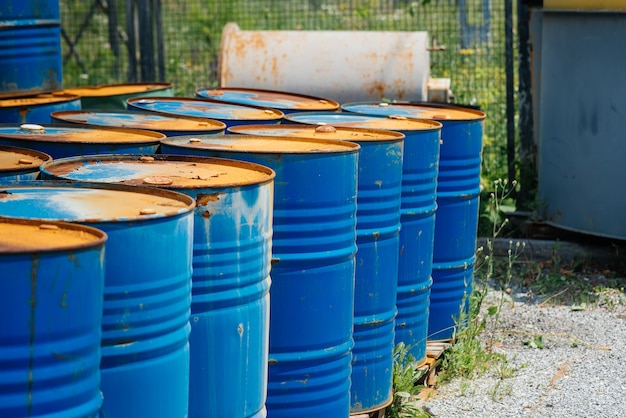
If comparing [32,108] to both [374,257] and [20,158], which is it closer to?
[20,158]

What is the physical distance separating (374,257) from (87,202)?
144 centimetres

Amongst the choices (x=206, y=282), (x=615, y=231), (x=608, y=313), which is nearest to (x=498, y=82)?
(x=615, y=231)

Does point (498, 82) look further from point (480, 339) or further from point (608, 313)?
point (480, 339)

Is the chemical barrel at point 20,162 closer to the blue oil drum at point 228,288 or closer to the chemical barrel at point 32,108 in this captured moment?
the blue oil drum at point 228,288

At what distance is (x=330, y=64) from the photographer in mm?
7121

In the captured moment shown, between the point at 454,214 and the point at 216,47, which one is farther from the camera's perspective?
the point at 216,47

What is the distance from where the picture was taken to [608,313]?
19.6ft

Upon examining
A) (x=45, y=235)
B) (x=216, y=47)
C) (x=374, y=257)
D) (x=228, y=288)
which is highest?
(x=216, y=47)

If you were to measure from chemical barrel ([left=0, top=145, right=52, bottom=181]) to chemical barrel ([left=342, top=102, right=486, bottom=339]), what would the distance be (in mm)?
1954

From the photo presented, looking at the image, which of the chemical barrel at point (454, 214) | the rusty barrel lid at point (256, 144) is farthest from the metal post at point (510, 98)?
the rusty barrel lid at point (256, 144)

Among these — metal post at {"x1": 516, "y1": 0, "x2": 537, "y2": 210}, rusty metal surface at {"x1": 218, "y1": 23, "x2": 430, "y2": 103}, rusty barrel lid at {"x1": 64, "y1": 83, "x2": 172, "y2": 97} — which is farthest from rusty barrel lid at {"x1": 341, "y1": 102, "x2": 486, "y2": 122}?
metal post at {"x1": 516, "y1": 0, "x2": 537, "y2": 210}

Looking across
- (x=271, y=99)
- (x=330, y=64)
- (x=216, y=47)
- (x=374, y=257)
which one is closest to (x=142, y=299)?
(x=374, y=257)

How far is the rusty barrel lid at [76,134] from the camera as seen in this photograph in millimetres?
3652

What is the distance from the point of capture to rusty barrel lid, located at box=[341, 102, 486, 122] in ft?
16.3
